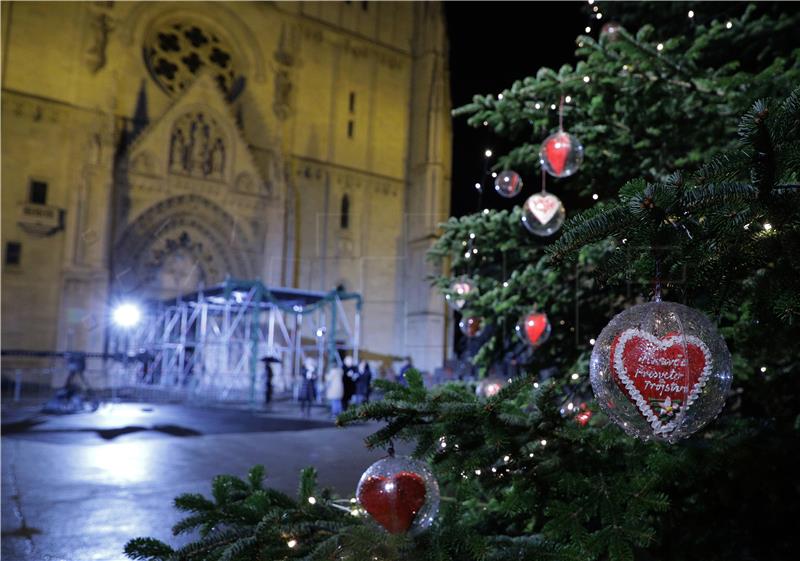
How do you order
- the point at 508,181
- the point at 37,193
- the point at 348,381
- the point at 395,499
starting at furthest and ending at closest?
the point at 37,193 < the point at 348,381 < the point at 508,181 < the point at 395,499

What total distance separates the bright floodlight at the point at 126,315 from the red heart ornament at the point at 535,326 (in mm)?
20354

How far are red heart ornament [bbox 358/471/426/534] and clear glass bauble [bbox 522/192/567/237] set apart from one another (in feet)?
8.71

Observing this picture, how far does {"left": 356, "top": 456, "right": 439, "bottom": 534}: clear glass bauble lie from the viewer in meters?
2.24

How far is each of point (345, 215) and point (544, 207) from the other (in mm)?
24499

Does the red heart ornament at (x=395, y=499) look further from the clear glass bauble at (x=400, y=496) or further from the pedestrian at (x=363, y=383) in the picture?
the pedestrian at (x=363, y=383)

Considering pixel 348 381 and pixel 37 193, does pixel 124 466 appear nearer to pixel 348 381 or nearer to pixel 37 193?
pixel 348 381

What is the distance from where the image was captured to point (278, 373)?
23.7 meters

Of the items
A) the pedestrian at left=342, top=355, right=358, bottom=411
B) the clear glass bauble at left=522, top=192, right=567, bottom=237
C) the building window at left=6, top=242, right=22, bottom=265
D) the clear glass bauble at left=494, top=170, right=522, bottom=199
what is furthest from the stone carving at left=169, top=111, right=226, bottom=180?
the clear glass bauble at left=522, top=192, right=567, bottom=237

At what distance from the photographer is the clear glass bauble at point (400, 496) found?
2244 millimetres

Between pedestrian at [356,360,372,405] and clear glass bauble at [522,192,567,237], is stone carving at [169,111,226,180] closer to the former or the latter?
pedestrian at [356,360,372,405]

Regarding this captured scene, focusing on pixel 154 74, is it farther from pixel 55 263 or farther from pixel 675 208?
pixel 675 208

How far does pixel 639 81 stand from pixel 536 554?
2.99 m

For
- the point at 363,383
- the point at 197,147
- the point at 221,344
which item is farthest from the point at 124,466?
the point at 197,147

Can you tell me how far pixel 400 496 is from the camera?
224 cm
